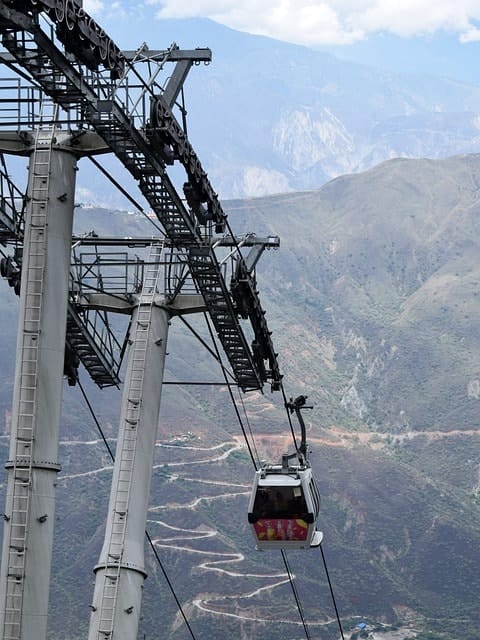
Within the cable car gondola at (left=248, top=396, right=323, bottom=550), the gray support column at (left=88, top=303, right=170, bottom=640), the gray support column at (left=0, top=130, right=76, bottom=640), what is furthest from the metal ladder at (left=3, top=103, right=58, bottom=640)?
the cable car gondola at (left=248, top=396, right=323, bottom=550)

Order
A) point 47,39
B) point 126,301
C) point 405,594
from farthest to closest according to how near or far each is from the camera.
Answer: point 405,594 → point 126,301 → point 47,39

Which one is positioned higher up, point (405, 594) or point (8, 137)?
point (405, 594)

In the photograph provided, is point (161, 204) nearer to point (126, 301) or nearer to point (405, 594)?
point (126, 301)

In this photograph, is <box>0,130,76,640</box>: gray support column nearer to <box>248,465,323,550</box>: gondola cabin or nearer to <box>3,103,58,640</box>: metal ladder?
<box>3,103,58,640</box>: metal ladder

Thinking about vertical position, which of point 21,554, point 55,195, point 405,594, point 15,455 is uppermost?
point 405,594

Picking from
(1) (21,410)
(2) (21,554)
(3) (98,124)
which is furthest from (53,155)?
→ (2) (21,554)

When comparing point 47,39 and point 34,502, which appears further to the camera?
point 34,502

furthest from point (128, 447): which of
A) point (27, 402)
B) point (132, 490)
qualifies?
point (27, 402)

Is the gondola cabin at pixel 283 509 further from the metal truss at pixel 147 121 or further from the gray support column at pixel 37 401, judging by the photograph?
the gray support column at pixel 37 401
